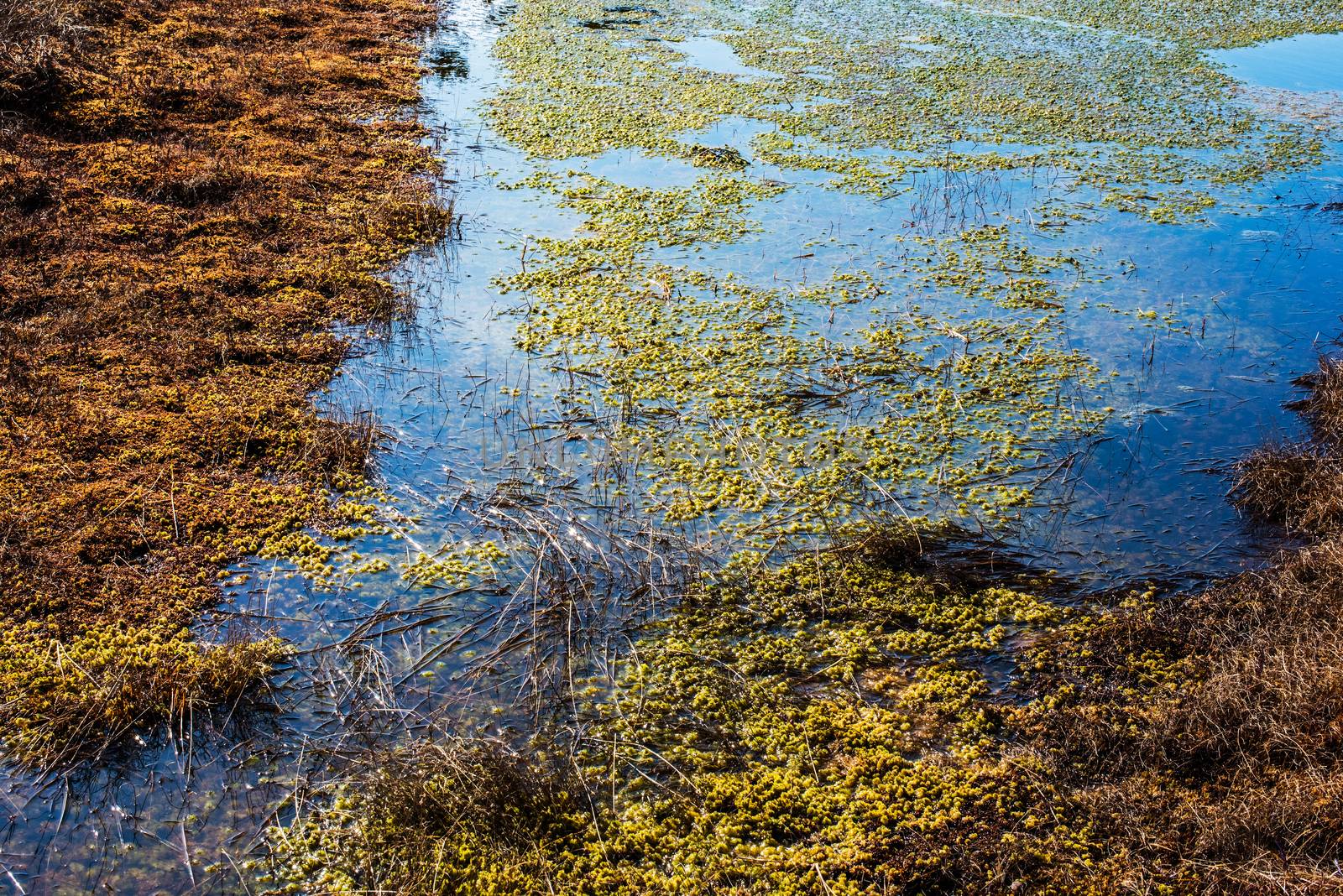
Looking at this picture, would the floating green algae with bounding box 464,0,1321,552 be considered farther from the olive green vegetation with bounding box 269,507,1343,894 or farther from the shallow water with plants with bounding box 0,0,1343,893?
the olive green vegetation with bounding box 269,507,1343,894

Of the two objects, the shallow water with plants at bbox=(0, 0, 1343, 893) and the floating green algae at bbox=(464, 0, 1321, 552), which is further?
the floating green algae at bbox=(464, 0, 1321, 552)

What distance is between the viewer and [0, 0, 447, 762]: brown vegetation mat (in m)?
3.75

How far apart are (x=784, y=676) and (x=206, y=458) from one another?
9.18 ft

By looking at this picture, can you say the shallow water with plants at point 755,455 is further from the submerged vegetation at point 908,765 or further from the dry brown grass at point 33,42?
the dry brown grass at point 33,42

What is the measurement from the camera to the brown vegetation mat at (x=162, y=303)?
3.75m

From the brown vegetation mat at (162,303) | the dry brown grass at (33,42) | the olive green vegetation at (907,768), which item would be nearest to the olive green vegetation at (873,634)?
the olive green vegetation at (907,768)

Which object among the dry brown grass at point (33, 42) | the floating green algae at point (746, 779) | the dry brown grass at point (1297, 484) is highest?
the dry brown grass at point (33, 42)

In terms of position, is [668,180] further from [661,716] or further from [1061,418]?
[661,716]

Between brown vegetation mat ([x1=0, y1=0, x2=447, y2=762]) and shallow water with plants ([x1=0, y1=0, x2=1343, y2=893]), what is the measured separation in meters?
0.27

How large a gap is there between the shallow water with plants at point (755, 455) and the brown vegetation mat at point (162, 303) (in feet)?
0.89

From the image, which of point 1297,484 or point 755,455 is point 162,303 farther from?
point 1297,484

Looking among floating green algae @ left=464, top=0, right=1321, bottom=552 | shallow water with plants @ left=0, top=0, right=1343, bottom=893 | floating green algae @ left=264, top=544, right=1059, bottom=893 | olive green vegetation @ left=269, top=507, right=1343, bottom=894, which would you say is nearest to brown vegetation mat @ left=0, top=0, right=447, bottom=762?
shallow water with plants @ left=0, top=0, right=1343, bottom=893

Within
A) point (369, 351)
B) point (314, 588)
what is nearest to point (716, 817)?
point (314, 588)

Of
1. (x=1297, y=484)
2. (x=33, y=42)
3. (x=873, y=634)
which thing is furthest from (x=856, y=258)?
(x=33, y=42)
